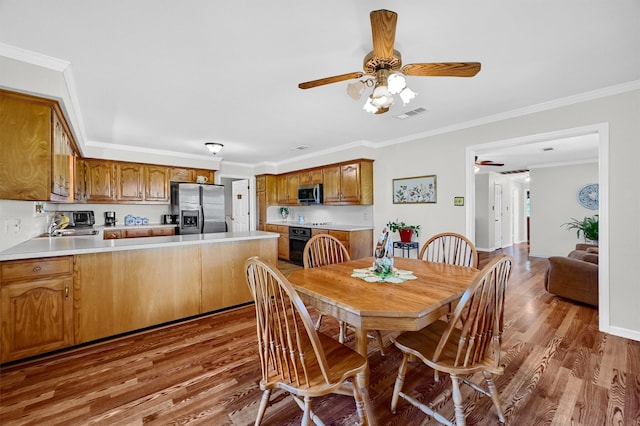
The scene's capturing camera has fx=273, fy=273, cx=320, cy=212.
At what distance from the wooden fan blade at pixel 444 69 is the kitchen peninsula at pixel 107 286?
7.66ft

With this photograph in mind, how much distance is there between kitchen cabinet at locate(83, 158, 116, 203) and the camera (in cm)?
467

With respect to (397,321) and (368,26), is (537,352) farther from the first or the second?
(368,26)

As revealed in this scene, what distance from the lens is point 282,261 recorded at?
19.9 ft

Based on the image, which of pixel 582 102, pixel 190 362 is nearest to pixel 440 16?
pixel 582 102

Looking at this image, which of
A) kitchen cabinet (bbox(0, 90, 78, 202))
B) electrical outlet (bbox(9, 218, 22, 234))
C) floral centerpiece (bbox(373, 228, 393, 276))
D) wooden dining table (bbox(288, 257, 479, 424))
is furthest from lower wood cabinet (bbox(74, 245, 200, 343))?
floral centerpiece (bbox(373, 228, 393, 276))

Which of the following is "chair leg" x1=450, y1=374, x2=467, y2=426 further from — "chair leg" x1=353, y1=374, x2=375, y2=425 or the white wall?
the white wall

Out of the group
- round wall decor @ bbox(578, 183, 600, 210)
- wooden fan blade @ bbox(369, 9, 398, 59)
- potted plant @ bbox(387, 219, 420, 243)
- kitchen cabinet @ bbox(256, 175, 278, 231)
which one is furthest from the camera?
kitchen cabinet @ bbox(256, 175, 278, 231)

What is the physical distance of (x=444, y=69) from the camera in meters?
1.69

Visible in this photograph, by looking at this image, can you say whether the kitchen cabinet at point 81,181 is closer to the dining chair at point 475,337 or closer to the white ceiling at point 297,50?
the white ceiling at point 297,50

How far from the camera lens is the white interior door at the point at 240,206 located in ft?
23.4

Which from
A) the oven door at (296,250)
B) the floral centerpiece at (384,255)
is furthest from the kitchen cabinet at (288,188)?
the floral centerpiece at (384,255)

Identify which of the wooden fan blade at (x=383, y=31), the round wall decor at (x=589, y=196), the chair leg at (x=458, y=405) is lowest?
the chair leg at (x=458, y=405)

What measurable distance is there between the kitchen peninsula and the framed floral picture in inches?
97.2

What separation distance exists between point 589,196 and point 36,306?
349 inches
